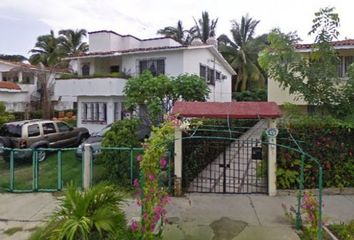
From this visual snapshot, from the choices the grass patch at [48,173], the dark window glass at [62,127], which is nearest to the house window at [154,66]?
the dark window glass at [62,127]

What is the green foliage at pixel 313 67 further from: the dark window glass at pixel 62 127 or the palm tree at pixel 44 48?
the palm tree at pixel 44 48

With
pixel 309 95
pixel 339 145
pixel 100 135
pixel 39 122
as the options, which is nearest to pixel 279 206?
pixel 339 145

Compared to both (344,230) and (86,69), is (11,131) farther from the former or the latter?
(344,230)

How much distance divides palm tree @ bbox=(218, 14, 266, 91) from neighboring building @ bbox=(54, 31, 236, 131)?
12285 millimetres

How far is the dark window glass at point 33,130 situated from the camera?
44.0 feet

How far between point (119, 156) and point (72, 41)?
35322 mm

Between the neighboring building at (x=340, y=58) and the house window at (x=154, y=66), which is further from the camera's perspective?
the house window at (x=154, y=66)

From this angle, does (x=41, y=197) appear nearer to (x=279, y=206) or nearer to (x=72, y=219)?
(x=72, y=219)

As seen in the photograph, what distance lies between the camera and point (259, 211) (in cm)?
752

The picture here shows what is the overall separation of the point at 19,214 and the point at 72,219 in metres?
2.93

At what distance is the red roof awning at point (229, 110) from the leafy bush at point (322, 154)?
2.66 ft

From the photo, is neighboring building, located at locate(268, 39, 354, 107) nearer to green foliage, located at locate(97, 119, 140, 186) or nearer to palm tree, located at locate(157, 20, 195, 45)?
green foliage, located at locate(97, 119, 140, 186)

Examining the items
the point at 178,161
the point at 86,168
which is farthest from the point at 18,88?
the point at 178,161

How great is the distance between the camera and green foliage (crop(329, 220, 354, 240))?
587cm
